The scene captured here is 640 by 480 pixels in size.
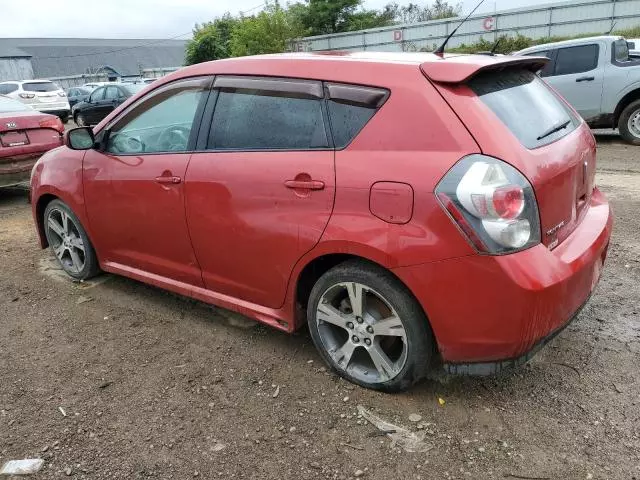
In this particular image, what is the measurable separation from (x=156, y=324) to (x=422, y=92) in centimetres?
234

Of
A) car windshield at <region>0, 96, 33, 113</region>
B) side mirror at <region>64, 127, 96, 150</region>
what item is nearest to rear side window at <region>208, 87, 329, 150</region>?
side mirror at <region>64, 127, 96, 150</region>

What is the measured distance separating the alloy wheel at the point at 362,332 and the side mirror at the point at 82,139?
2138 mm

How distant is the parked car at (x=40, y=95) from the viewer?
20109 mm

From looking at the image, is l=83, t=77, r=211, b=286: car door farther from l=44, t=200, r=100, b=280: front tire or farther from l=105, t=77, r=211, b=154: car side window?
l=44, t=200, r=100, b=280: front tire

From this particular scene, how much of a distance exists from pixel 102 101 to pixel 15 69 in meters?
30.8

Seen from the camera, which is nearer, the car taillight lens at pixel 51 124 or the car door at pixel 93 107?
the car taillight lens at pixel 51 124

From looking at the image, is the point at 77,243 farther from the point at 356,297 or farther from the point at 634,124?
the point at 634,124

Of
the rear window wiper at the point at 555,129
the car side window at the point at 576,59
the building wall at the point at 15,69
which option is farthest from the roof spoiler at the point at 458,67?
the building wall at the point at 15,69

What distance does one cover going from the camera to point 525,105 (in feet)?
8.71

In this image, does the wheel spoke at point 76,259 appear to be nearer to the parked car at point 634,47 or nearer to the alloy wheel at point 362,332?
the alloy wheel at point 362,332

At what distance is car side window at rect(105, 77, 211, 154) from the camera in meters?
3.23

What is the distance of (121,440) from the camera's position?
8.27 feet

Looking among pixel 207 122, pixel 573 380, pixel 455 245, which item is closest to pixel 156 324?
pixel 207 122

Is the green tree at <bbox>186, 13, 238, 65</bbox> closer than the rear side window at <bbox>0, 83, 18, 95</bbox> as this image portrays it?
No
